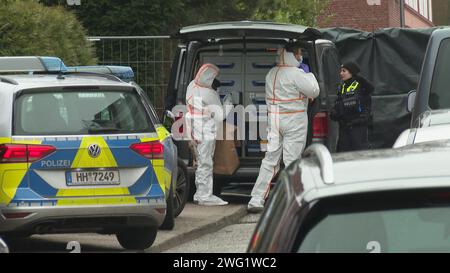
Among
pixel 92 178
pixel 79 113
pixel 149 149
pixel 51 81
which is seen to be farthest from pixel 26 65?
pixel 92 178

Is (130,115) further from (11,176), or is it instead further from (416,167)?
(416,167)

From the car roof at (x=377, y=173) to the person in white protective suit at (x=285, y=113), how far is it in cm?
1023

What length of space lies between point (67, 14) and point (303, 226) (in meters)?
14.1

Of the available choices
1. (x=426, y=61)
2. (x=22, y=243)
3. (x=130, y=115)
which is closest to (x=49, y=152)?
(x=130, y=115)

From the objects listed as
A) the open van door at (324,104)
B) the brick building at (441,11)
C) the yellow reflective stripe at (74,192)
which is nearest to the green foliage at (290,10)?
the open van door at (324,104)

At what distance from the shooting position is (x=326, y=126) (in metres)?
15.5

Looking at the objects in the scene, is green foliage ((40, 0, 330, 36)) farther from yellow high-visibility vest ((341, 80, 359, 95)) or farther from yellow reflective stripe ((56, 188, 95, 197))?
yellow reflective stripe ((56, 188, 95, 197))

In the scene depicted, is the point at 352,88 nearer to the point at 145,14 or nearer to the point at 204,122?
the point at 204,122

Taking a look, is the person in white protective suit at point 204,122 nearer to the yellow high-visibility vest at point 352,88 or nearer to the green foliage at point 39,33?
the yellow high-visibility vest at point 352,88

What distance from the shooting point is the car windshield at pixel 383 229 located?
12.6 feet

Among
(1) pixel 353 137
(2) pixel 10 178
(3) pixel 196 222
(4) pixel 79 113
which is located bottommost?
(3) pixel 196 222

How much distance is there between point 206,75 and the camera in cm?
1544

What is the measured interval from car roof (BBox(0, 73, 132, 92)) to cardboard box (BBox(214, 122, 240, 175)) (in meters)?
4.43

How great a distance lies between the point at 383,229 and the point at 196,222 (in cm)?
990
